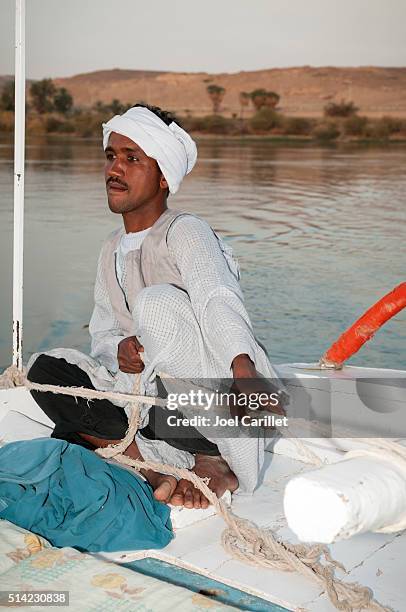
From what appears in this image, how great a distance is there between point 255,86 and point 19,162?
1369 cm

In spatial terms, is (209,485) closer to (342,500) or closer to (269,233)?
(342,500)

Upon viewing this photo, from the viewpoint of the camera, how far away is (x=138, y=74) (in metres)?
15.1

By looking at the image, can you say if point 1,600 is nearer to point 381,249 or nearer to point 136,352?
point 136,352

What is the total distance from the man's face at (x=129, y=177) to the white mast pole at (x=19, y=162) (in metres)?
0.46

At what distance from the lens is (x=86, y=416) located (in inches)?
94.3

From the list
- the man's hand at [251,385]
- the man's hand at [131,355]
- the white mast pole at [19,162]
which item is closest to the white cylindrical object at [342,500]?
the man's hand at [251,385]

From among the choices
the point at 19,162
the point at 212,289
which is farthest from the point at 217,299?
the point at 19,162

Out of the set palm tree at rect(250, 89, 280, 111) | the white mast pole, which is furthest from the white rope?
palm tree at rect(250, 89, 280, 111)

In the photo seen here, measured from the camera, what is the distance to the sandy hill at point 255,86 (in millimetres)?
14828

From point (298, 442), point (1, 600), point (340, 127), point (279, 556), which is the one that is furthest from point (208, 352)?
point (340, 127)

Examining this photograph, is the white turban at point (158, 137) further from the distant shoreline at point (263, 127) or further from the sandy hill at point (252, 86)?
the distant shoreline at point (263, 127)

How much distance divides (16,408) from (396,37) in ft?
43.5

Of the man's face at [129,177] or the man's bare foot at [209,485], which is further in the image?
the man's face at [129,177]

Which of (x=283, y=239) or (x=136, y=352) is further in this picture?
(x=283, y=239)
